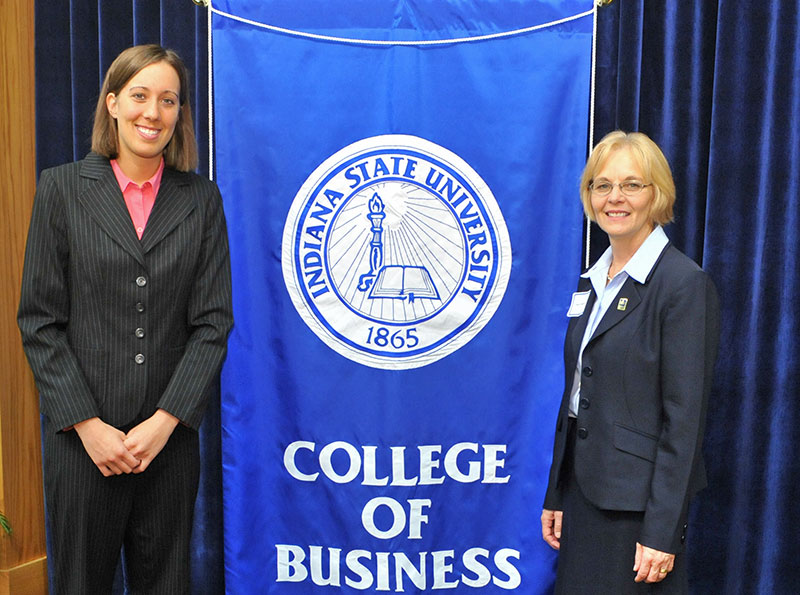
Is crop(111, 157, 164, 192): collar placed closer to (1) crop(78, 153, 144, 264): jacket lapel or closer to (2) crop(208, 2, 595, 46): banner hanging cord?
(1) crop(78, 153, 144, 264): jacket lapel

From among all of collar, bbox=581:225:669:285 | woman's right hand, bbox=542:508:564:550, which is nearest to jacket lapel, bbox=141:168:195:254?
collar, bbox=581:225:669:285

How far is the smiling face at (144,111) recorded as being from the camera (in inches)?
64.1

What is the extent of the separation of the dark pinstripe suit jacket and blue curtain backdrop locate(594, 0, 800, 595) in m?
1.47

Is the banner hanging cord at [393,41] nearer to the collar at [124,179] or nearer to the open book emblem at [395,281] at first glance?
the open book emblem at [395,281]

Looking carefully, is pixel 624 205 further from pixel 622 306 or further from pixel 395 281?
pixel 395 281

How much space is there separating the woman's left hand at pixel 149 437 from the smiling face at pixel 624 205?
3.55 ft

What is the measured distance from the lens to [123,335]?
162cm

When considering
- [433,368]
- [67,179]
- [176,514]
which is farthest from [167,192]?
[433,368]

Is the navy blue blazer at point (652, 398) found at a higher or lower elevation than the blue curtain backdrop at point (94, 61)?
lower

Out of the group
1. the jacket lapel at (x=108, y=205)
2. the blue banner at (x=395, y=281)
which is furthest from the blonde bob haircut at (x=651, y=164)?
the jacket lapel at (x=108, y=205)

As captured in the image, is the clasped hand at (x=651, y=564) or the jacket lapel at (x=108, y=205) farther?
the jacket lapel at (x=108, y=205)

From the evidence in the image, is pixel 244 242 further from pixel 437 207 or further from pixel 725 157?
pixel 725 157

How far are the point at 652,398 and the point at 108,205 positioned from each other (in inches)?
49.8

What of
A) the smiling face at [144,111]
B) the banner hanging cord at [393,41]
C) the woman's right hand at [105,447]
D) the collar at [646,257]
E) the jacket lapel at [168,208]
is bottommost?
the woman's right hand at [105,447]
